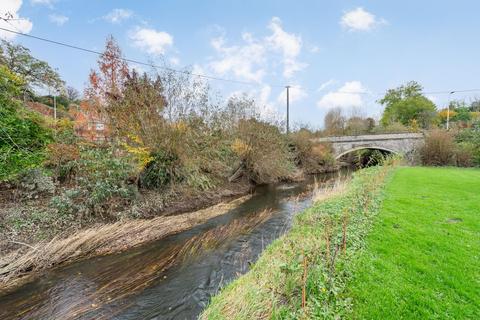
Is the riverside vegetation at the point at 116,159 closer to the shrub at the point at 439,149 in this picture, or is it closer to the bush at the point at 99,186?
the bush at the point at 99,186

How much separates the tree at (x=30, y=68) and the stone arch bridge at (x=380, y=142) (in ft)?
76.0

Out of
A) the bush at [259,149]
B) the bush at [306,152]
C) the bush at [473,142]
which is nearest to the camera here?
the bush at [259,149]

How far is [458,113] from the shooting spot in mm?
34969

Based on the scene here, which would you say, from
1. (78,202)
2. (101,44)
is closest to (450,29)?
(78,202)

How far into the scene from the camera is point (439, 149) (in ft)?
64.5

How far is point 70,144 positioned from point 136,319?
8.45 m

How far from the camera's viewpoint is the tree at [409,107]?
33.6 meters

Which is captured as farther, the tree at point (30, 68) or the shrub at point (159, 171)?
the tree at point (30, 68)

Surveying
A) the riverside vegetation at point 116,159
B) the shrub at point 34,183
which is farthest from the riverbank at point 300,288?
the shrub at point 34,183

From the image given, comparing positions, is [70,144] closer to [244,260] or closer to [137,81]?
[137,81]

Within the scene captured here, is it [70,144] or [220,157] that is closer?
[70,144]

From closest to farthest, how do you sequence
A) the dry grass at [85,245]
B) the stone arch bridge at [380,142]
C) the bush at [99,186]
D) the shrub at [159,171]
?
the dry grass at [85,245], the bush at [99,186], the shrub at [159,171], the stone arch bridge at [380,142]

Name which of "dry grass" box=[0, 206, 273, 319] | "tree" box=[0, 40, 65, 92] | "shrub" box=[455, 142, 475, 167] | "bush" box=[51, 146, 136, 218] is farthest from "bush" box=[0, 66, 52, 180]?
"shrub" box=[455, 142, 475, 167]

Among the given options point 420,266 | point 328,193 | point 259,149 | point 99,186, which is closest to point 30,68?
point 99,186
